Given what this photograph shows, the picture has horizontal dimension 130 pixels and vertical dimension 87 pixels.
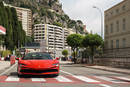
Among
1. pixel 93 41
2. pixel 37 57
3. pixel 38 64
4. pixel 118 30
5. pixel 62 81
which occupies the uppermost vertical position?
pixel 118 30

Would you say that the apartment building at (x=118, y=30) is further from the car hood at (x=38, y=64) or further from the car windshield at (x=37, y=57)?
the car hood at (x=38, y=64)

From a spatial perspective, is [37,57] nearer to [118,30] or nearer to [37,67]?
[37,67]

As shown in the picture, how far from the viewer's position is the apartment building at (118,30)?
101 ft

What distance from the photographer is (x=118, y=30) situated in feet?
112

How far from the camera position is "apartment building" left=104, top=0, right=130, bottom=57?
101ft

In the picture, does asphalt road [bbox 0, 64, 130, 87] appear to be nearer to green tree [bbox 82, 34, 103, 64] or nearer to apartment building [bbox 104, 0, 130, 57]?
apartment building [bbox 104, 0, 130, 57]

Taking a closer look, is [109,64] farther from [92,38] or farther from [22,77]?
[22,77]

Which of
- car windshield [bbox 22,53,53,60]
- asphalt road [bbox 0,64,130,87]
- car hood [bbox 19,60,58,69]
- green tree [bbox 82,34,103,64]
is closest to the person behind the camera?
asphalt road [bbox 0,64,130,87]

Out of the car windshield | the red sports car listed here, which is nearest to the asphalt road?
the red sports car

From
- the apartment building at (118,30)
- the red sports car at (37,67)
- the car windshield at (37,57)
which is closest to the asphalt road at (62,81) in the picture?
the red sports car at (37,67)

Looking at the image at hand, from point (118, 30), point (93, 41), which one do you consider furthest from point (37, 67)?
point (93, 41)

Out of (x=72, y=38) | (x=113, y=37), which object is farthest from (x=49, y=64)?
(x=72, y=38)

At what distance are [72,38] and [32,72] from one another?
1780 inches

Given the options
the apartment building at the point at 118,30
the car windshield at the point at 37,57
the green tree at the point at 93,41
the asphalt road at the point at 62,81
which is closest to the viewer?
the asphalt road at the point at 62,81
